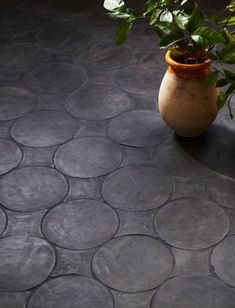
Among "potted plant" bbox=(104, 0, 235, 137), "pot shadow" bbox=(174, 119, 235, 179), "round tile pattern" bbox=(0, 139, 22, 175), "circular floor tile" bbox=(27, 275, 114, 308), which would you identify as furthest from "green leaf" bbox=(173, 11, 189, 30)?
"circular floor tile" bbox=(27, 275, 114, 308)

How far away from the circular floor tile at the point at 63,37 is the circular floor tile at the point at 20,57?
0.08 metres

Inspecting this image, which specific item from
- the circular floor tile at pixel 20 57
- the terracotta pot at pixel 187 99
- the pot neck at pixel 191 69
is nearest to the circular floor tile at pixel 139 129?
the terracotta pot at pixel 187 99

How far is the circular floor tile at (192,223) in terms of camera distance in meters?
1.96

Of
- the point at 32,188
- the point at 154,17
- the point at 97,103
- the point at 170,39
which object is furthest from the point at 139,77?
the point at 32,188

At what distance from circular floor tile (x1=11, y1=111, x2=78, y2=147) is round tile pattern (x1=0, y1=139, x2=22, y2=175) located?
45mm

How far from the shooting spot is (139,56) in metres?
3.07

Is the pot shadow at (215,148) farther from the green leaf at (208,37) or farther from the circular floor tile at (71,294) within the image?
the circular floor tile at (71,294)

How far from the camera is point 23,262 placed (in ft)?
6.24

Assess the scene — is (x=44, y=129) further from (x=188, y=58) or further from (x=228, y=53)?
(x=228, y=53)

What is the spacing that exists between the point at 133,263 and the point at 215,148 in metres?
0.72

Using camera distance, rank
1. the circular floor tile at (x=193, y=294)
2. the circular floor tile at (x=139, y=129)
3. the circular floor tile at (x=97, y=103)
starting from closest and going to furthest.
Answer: the circular floor tile at (x=193, y=294)
the circular floor tile at (x=139, y=129)
the circular floor tile at (x=97, y=103)

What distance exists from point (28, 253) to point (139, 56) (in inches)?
58.9

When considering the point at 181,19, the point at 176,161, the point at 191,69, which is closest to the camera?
the point at 181,19

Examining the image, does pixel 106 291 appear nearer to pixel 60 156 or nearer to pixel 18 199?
pixel 18 199
